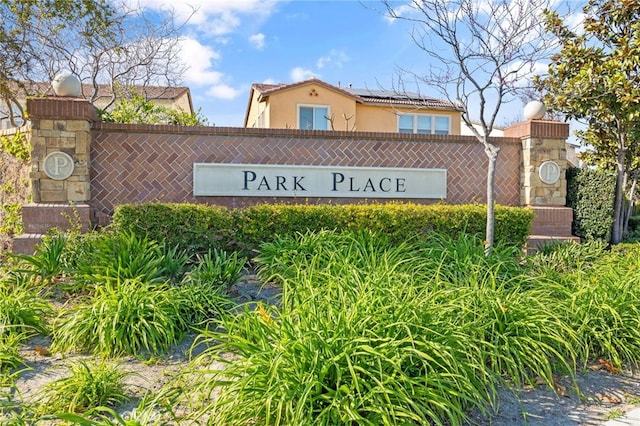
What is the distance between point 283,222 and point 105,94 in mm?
16523

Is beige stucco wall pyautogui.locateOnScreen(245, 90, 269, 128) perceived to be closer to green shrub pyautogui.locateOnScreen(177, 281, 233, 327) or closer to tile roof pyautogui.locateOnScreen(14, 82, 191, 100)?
tile roof pyautogui.locateOnScreen(14, 82, 191, 100)

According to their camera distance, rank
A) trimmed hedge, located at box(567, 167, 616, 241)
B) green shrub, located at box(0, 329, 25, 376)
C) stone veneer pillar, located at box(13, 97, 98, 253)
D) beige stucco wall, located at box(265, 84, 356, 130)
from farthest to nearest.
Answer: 1. beige stucco wall, located at box(265, 84, 356, 130)
2. trimmed hedge, located at box(567, 167, 616, 241)
3. stone veneer pillar, located at box(13, 97, 98, 253)
4. green shrub, located at box(0, 329, 25, 376)

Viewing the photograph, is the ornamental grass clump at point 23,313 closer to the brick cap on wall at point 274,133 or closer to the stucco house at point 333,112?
the brick cap on wall at point 274,133

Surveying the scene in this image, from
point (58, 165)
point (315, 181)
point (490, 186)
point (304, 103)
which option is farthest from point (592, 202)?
point (304, 103)

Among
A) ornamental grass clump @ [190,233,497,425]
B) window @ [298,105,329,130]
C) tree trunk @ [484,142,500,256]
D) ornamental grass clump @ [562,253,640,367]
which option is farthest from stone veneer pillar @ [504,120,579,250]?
window @ [298,105,329,130]

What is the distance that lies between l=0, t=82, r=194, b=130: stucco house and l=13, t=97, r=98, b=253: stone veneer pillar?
5.47ft

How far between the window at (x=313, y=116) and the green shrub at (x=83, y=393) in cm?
1805

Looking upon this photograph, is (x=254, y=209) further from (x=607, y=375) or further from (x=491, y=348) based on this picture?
(x=607, y=375)

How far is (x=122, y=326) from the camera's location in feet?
12.9

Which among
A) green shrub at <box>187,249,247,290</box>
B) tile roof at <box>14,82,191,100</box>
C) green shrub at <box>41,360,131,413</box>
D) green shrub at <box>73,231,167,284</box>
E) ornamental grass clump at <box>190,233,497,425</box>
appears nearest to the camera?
ornamental grass clump at <box>190,233,497,425</box>

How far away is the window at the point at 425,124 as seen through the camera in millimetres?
21719

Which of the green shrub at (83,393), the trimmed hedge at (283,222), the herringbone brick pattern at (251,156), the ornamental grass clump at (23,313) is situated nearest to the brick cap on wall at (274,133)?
the herringbone brick pattern at (251,156)

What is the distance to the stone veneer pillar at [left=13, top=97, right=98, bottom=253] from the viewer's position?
7.41 meters

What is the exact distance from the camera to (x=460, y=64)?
7016 millimetres
